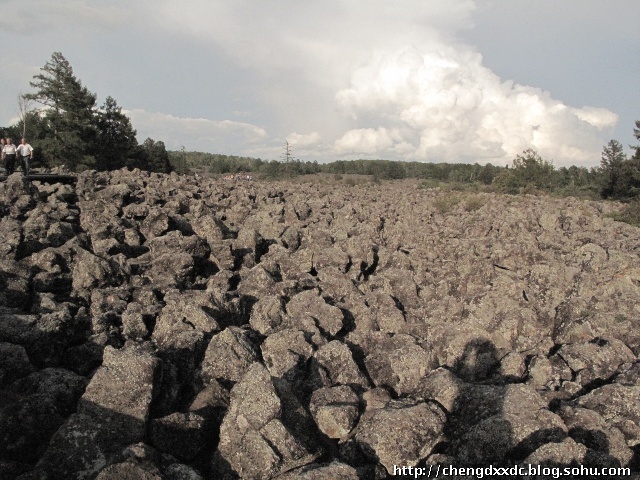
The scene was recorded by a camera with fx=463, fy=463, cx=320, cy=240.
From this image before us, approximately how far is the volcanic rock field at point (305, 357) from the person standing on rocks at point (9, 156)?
30.2ft

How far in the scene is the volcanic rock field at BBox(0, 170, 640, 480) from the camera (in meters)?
3.46

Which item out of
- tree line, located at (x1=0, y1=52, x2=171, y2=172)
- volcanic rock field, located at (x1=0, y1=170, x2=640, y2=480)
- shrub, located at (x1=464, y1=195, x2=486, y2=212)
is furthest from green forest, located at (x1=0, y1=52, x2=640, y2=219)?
volcanic rock field, located at (x1=0, y1=170, x2=640, y2=480)

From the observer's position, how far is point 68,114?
33.3m

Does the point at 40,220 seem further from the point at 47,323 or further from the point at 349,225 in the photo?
the point at 349,225

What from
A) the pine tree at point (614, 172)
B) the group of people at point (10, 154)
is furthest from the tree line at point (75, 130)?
the pine tree at point (614, 172)

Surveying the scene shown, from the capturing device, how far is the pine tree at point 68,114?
31.9 m

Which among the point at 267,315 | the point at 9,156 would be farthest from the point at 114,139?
the point at 267,315

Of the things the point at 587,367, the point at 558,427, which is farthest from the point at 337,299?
the point at 558,427

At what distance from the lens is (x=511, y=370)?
4836 mm

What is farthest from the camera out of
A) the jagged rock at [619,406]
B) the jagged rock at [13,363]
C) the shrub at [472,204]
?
the shrub at [472,204]

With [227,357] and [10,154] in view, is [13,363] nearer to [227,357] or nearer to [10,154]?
[227,357]

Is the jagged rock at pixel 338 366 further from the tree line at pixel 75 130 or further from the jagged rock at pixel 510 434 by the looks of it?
the tree line at pixel 75 130

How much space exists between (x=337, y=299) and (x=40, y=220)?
5990 millimetres

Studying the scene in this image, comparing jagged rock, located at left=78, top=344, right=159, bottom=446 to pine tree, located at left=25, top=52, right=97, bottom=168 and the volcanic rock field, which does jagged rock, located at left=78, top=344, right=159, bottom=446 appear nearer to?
the volcanic rock field
